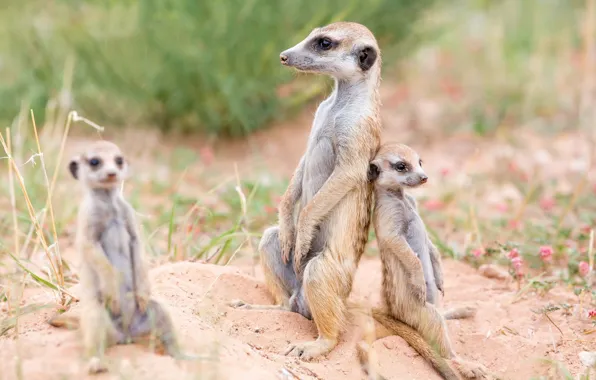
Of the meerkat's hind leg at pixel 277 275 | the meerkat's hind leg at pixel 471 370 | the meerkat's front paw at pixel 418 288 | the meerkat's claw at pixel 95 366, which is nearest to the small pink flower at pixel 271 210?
the meerkat's hind leg at pixel 277 275

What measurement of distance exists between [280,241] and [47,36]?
4.61 m

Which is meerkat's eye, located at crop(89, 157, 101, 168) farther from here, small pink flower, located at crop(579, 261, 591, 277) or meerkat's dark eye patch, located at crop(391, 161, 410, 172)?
small pink flower, located at crop(579, 261, 591, 277)

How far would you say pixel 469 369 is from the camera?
3330 millimetres

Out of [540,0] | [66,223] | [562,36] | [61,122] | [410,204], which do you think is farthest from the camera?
[540,0]

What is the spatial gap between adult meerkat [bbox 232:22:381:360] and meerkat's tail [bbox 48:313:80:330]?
87 centimetres

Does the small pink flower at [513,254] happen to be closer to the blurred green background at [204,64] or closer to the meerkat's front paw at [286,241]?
the meerkat's front paw at [286,241]

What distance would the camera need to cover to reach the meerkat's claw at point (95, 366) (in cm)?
258

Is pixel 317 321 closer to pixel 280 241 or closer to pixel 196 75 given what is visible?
pixel 280 241

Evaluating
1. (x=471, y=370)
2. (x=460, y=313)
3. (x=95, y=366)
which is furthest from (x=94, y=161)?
(x=460, y=313)

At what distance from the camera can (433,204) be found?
5.44 metres

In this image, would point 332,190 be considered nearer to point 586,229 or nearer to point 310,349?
point 310,349

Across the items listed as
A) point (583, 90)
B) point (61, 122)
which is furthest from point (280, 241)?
point (583, 90)

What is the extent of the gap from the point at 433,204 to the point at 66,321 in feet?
10.1

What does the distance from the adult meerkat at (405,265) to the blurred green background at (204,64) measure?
247 centimetres
